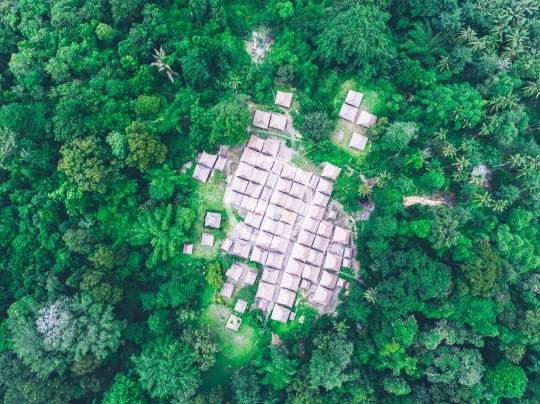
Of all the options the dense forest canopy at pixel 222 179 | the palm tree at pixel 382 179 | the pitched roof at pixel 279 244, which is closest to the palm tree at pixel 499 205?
the dense forest canopy at pixel 222 179

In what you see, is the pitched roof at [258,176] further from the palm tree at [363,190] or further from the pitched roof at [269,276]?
the palm tree at [363,190]

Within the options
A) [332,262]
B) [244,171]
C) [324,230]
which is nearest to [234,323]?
[332,262]

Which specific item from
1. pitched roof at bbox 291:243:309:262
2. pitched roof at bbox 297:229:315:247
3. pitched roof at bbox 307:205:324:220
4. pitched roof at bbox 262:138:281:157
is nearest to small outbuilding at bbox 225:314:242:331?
pitched roof at bbox 291:243:309:262

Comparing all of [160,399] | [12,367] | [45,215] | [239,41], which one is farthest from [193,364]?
[239,41]

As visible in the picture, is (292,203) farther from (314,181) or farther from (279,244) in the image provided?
(279,244)

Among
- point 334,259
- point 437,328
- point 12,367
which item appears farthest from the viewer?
point 334,259

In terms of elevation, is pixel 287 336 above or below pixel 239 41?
below

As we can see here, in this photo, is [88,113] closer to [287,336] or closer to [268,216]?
[268,216]

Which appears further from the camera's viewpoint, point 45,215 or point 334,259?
point 334,259
